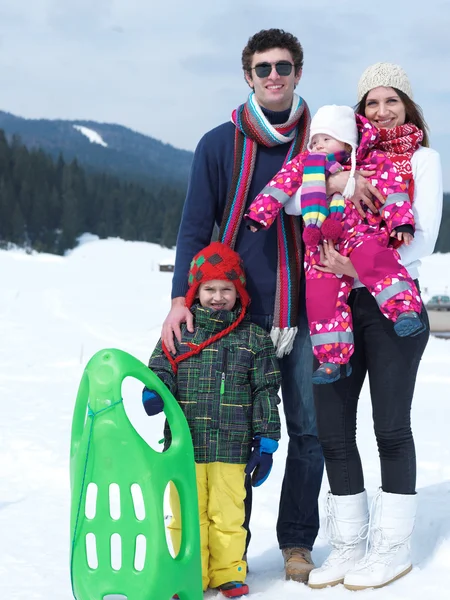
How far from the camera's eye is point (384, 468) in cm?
295

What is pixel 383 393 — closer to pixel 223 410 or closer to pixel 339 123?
pixel 223 410

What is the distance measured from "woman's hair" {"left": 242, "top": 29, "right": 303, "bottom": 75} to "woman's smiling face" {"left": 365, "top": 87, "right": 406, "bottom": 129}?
42 cm

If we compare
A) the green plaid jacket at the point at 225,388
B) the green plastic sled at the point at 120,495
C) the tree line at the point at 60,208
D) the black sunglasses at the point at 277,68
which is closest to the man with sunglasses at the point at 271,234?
the black sunglasses at the point at 277,68

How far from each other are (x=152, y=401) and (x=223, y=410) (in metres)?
0.32

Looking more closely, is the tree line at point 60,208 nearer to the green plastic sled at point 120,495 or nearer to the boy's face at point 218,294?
the boy's face at point 218,294

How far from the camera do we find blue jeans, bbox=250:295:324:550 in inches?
127

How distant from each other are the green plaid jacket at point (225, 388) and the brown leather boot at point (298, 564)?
1.87 feet

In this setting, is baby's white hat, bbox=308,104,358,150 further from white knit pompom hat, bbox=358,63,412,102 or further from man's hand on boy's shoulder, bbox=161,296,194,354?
man's hand on boy's shoulder, bbox=161,296,194,354

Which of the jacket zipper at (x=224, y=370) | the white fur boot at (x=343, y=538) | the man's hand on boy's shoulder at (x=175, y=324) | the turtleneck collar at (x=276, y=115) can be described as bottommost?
the white fur boot at (x=343, y=538)

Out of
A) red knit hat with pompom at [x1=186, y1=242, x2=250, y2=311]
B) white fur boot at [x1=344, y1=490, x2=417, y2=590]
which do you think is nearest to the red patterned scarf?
red knit hat with pompom at [x1=186, y1=242, x2=250, y2=311]

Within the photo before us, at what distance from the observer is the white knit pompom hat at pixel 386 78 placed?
9.40 ft

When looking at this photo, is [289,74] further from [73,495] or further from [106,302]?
[106,302]

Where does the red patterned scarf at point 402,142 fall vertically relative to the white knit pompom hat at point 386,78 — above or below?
below

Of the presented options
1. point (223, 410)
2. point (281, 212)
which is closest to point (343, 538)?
point (223, 410)
